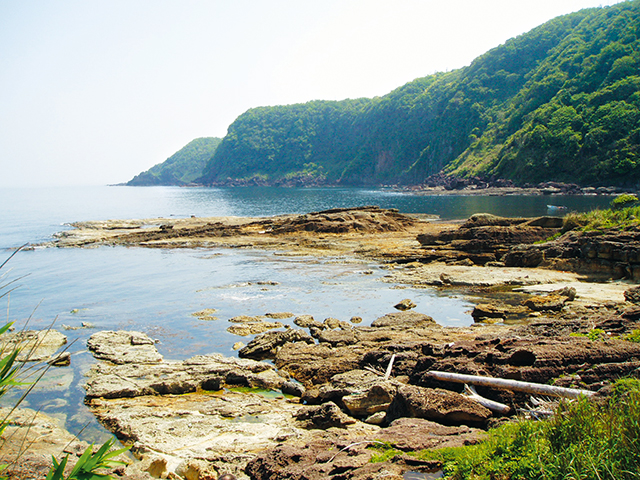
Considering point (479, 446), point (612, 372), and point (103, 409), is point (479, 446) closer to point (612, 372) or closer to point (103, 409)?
point (612, 372)

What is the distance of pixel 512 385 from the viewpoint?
7.09 metres

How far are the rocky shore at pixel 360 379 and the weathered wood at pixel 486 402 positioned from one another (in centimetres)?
3

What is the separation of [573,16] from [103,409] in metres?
170

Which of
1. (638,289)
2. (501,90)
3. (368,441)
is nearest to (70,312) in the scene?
(368,441)

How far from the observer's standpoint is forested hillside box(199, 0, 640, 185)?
8231 centimetres

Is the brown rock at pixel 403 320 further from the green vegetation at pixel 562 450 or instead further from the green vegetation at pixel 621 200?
the green vegetation at pixel 621 200

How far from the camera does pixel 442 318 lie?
15.4 m

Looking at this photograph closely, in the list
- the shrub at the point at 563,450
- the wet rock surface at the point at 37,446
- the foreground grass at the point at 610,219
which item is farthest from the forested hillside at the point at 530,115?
the wet rock surface at the point at 37,446

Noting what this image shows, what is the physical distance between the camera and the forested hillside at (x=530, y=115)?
82312 mm

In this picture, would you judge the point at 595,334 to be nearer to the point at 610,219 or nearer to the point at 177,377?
the point at 177,377

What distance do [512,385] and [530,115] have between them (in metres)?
114

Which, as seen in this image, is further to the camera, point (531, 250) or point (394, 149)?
point (394, 149)

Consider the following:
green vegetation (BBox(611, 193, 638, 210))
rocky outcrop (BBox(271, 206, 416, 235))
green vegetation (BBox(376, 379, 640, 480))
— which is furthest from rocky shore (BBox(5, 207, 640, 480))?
rocky outcrop (BBox(271, 206, 416, 235))

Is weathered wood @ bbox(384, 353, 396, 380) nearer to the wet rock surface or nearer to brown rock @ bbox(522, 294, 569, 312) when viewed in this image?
the wet rock surface
